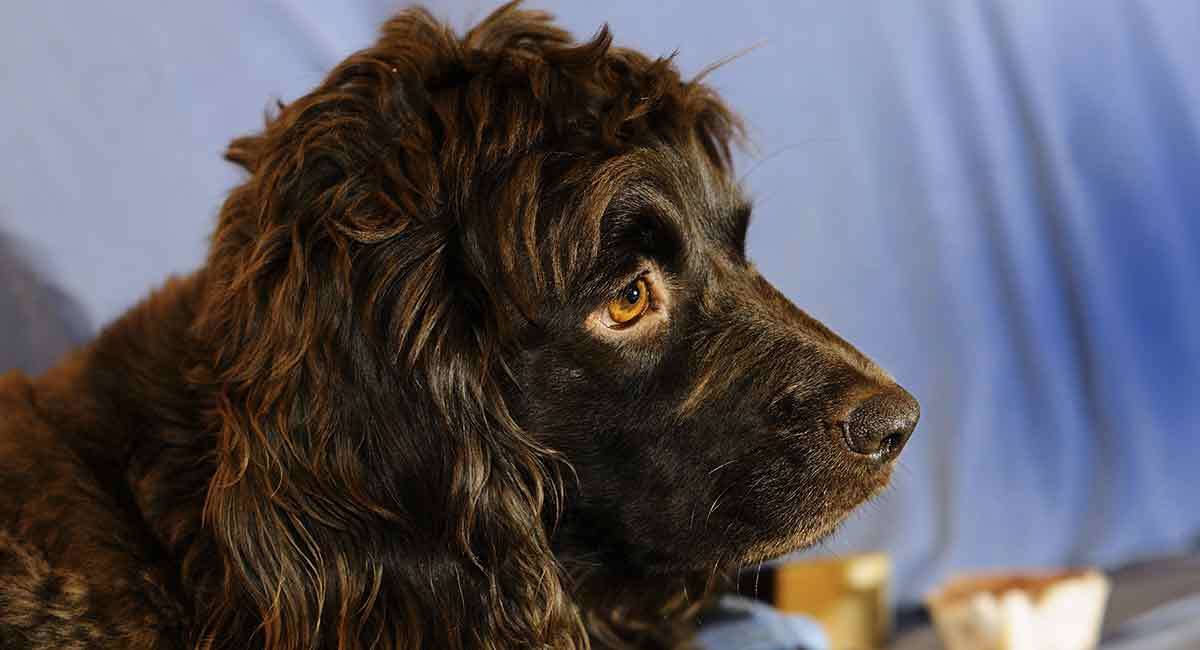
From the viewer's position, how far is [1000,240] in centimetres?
361

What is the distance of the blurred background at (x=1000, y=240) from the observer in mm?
3504

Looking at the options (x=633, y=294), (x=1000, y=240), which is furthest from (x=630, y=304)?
(x=1000, y=240)

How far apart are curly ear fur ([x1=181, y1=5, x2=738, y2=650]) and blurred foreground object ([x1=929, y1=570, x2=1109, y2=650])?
134 centimetres

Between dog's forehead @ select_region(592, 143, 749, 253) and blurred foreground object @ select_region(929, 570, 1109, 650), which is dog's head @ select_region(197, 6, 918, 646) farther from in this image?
blurred foreground object @ select_region(929, 570, 1109, 650)

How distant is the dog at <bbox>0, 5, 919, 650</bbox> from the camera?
6.10 ft

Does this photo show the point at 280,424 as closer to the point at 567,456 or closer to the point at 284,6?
the point at 567,456

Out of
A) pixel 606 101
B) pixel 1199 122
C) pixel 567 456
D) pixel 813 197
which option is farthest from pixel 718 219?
pixel 1199 122

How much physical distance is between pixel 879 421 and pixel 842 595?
1470 mm

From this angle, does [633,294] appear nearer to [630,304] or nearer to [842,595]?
[630,304]

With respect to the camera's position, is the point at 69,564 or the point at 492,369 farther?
the point at 492,369

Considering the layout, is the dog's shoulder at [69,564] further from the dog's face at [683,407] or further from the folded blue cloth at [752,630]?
the folded blue cloth at [752,630]

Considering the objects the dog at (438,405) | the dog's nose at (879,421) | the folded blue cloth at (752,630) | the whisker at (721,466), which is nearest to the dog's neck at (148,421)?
the dog at (438,405)

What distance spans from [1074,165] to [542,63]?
2120mm

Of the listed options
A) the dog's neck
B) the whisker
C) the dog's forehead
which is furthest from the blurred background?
the dog's neck
